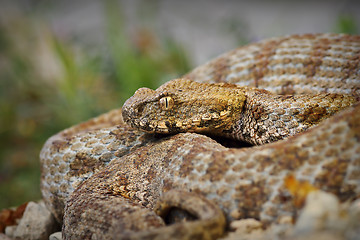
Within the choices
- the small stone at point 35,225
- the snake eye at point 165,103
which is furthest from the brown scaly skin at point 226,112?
the small stone at point 35,225

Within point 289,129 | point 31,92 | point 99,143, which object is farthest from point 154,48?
point 289,129

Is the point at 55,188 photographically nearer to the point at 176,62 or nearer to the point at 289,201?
the point at 289,201

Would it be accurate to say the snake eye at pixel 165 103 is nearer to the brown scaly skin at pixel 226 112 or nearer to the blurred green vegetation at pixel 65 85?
the brown scaly skin at pixel 226 112

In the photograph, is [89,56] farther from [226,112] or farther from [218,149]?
[218,149]

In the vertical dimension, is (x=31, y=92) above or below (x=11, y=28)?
below

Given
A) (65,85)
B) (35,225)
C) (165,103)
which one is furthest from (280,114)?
(65,85)

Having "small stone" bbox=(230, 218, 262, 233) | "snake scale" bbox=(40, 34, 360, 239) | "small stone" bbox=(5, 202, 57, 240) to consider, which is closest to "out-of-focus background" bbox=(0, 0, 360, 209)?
"snake scale" bbox=(40, 34, 360, 239)
